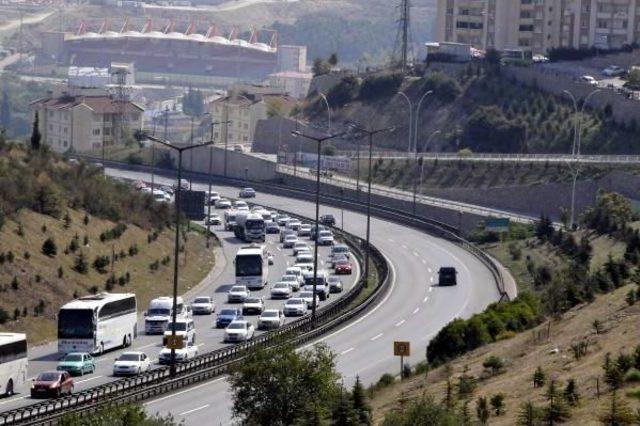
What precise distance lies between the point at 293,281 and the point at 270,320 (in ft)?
40.0

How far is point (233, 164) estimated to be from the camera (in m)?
121

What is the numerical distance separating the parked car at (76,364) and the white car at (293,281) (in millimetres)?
21990

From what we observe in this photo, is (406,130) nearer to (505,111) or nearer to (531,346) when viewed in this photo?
(505,111)

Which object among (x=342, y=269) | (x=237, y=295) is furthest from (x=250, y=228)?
(x=237, y=295)

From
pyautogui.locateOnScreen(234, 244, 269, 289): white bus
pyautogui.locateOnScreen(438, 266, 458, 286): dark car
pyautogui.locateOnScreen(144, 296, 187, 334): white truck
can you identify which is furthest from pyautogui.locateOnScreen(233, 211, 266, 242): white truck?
pyautogui.locateOnScreen(144, 296, 187, 334): white truck

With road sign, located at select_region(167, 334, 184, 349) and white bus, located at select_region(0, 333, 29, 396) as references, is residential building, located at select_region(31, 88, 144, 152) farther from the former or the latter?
white bus, located at select_region(0, 333, 29, 396)

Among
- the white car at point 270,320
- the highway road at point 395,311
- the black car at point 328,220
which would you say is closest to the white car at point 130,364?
the highway road at point 395,311

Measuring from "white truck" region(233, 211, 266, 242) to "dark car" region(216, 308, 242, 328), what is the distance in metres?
26.5

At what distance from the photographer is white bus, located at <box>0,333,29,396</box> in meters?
47.6

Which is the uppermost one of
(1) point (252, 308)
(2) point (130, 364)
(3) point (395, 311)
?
(2) point (130, 364)

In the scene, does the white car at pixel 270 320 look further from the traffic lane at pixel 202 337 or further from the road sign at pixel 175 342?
the road sign at pixel 175 342

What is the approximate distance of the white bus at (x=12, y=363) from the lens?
4756 cm

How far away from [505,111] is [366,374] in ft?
239

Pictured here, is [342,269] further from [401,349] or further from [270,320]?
[401,349]
